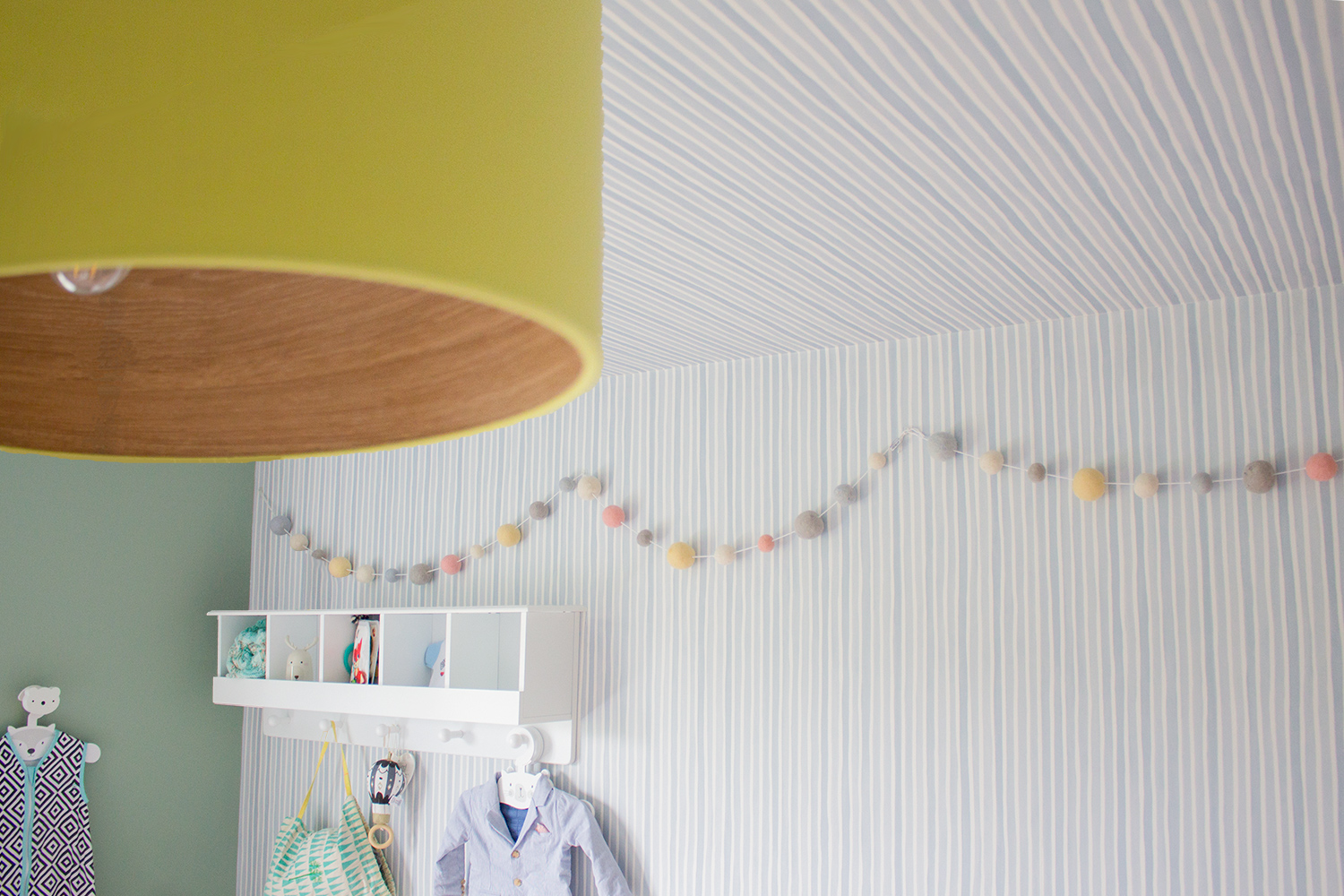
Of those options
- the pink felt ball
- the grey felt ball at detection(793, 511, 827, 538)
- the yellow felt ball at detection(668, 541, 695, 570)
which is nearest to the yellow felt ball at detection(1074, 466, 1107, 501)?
the pink felt ball

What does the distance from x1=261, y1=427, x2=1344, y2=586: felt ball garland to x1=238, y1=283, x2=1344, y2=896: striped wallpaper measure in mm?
31

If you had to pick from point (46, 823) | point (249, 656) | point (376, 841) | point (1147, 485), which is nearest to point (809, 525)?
point (1147, 485)

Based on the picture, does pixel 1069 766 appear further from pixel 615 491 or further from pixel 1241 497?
pixel 615 491

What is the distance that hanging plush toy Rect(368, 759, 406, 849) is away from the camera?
2.75 meters

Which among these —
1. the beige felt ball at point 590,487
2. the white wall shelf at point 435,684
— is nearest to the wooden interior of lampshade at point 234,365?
the white wall shelf at point 435,684

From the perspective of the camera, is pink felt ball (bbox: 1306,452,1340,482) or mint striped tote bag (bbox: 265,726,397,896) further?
mint striped tote bag (bbox: 265,726,397,896)

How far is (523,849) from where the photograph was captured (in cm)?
251

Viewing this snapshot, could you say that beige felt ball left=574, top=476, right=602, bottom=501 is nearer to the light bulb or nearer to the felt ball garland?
the felt ball garland

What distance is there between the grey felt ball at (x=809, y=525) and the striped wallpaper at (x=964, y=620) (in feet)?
0.16

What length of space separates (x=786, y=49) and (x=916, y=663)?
1.42 metres

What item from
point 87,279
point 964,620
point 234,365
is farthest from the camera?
point 964,620

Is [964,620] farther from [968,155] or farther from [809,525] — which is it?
[968,155]

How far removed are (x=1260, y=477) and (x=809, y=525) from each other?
0.90 meters

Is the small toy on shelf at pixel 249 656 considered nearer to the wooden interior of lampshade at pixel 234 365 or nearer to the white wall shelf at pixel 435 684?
the white wall shelf at pixel 435 684
